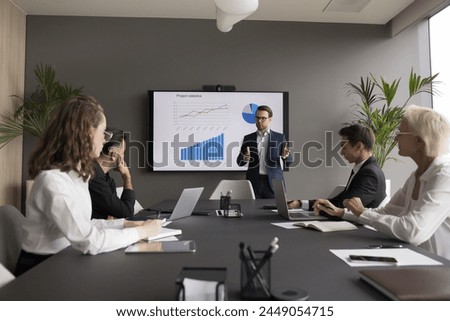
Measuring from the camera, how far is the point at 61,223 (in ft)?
4.02

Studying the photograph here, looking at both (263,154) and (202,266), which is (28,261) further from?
(263,154)

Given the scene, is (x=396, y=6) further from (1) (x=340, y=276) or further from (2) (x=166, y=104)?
(1) (x=340, y=276)

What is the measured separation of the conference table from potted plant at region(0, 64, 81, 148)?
348cm

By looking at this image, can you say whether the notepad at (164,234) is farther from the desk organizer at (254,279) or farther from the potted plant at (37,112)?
the potted plant at (37,112)

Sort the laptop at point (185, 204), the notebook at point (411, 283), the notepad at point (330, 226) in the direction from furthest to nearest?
the laptop at point (185, 204)
the notepad at point (330, 226)
the notebook at point (411, 283)

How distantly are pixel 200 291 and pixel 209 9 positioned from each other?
442cm

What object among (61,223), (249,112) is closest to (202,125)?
(249,112)

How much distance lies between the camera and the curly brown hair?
1.41 m

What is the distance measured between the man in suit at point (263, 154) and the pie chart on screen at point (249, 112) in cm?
29

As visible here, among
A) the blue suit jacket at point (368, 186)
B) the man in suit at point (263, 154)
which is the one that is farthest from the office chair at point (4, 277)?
the man in suit at point (263, 154)

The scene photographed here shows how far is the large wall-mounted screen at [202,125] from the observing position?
4770 mm

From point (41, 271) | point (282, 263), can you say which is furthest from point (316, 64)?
point (41, 271)

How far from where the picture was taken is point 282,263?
114 cm
